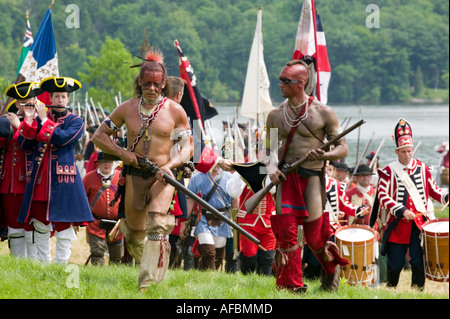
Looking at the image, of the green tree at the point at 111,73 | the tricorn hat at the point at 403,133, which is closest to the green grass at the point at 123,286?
the tricorn hat at the point at 403,133

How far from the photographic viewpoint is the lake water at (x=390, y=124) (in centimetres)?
3212

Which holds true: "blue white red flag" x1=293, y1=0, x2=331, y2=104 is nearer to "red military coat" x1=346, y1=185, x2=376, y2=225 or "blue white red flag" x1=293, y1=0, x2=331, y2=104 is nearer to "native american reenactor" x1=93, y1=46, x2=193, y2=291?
"red military coat" x1=346, y1=185, x2=376, y2=225

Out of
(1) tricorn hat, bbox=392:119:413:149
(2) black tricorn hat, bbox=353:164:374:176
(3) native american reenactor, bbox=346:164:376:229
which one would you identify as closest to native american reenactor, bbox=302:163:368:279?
(1) tricorn hat, bbox=392:119:413:149

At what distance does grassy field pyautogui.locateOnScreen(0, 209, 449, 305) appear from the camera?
733 centimetres

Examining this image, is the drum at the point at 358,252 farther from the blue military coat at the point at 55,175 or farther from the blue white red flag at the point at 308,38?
the blue military coat at the point at 55,175

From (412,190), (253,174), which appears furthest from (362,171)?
(253,174)

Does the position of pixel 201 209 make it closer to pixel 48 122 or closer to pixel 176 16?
pixel 48 122

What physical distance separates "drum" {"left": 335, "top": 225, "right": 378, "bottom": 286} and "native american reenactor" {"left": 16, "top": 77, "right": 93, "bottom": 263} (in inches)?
118

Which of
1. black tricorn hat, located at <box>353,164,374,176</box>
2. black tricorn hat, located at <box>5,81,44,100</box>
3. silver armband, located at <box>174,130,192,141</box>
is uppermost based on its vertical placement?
black tricorn hat, located at <box>5,81,44,100</box>

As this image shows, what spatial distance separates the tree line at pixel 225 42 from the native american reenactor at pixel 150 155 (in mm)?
11660

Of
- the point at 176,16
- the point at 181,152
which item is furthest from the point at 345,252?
the point at 176,16

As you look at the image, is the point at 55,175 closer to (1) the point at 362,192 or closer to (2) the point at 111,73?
(1) the point at 362,192

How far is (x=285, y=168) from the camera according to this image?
25.5 feet

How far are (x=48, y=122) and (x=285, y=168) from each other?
290 centimetres
